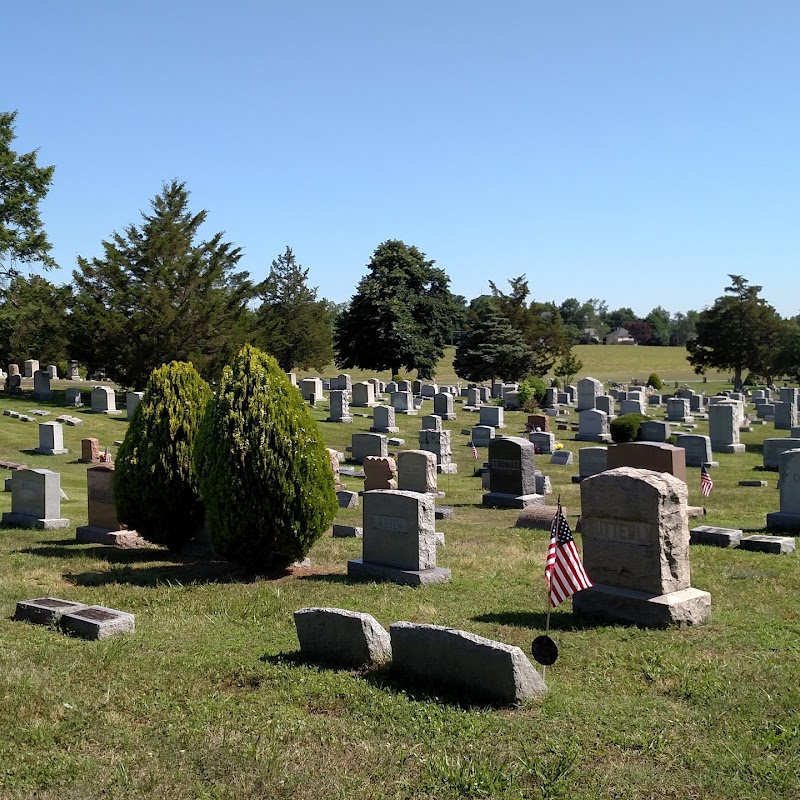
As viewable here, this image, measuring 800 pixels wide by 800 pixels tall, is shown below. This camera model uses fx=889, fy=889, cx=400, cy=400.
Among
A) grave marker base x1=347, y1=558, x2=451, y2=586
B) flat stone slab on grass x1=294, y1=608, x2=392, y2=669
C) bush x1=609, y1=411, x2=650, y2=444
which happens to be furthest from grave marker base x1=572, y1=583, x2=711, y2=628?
bush x1=609, y1=411, x2=650, y2=444

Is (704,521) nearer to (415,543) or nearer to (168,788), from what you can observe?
(415,543)

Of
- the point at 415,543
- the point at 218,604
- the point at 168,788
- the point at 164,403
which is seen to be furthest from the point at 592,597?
the point at 164,403

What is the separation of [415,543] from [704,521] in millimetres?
8137

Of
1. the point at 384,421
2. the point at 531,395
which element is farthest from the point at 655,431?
the point at 531,395

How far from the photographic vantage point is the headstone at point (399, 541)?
38.8 ft

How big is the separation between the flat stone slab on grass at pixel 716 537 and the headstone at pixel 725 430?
742 inches

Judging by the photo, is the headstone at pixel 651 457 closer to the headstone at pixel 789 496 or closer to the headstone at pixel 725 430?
the headstone at pixel 789 496

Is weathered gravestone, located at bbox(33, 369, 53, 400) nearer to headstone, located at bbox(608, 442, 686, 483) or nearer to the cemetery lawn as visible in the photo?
headstone, located at bbox(608, 442, 686, 483)

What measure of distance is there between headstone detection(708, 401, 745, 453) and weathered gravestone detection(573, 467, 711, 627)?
2445 centimetres

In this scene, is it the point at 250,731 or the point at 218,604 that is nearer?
the point at 250,731

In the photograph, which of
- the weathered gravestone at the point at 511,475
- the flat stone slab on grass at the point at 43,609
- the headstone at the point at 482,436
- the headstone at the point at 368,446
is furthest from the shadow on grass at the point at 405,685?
the headstone at the point at 482,436

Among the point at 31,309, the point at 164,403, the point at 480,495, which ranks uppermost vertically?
the point at 31,309

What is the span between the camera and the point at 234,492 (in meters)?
11.9

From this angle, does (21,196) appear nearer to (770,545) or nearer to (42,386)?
(42,386)
